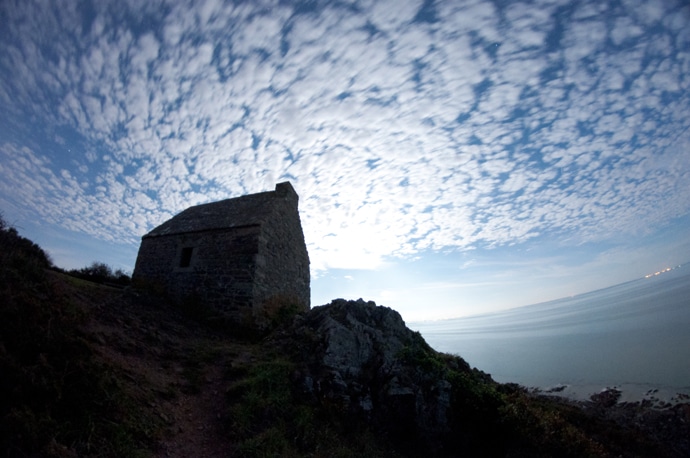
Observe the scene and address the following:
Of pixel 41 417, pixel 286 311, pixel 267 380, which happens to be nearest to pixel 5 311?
pixel 41 417

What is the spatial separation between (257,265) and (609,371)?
1045 inches

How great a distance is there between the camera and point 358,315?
42.8 ft

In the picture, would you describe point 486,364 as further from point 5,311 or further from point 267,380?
point 5,311

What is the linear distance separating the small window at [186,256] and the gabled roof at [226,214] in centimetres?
102

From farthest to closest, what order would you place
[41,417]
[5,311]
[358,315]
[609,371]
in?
[609,371], [358,315], [5,311], [41,417]

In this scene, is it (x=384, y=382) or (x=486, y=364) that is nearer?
(x=384, y=382)

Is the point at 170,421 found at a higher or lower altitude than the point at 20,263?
lower

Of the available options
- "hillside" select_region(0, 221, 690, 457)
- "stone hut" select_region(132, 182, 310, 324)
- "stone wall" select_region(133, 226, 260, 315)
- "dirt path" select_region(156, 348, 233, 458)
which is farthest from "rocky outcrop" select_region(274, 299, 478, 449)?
"stone wall" select_region(133, 226, 260, 315)

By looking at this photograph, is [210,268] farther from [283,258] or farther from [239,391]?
[239,391]

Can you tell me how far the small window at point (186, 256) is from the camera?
1627cm

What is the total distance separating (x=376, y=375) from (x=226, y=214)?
41.2 feet

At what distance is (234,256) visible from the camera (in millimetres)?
14883

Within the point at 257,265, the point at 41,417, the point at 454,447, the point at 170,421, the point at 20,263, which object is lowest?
the point at 454,447

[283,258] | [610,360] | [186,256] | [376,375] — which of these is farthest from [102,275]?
[610,360]
